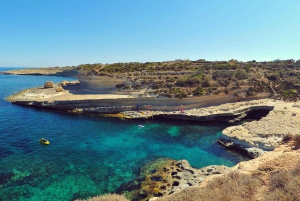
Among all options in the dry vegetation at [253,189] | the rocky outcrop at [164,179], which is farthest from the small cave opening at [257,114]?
the dry vegetation at [253,189]

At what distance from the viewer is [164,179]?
15031 mm

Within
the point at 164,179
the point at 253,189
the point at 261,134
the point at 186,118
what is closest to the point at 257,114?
the point at 186,118

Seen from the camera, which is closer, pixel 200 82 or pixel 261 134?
pixel 261 134

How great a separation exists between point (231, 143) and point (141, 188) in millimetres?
11349

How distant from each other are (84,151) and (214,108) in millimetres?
21536

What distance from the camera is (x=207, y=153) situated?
19.9 metres

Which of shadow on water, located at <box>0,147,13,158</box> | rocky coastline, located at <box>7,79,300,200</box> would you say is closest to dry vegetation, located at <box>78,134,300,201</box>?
rocky coastline, located at <box>7,79,300,200</box>

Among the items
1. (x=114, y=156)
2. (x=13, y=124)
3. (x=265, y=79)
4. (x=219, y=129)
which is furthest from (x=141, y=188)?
(x=265, y=79)

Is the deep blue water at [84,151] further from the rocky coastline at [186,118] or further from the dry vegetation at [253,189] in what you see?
the dry vegetation at [253,189]

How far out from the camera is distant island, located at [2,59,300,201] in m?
11.0

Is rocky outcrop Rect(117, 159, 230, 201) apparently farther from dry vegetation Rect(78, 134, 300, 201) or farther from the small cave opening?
the small cave opening

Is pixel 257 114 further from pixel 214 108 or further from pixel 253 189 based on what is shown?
pixel 253 189

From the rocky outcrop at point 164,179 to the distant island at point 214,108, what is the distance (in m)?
0.07

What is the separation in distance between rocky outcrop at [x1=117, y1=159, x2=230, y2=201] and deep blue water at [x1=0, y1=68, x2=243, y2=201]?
3.23 ft
